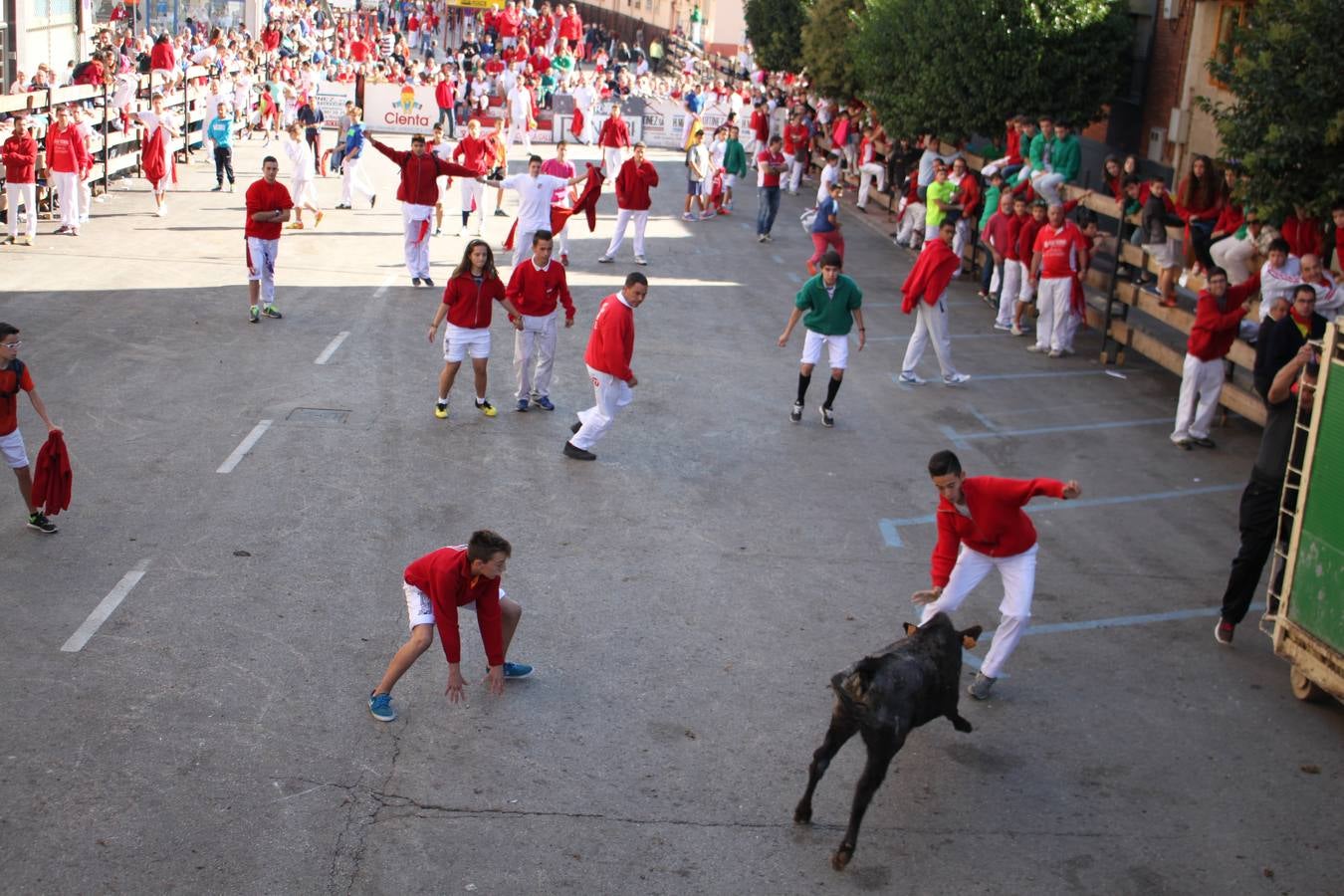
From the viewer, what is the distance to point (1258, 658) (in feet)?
32.9

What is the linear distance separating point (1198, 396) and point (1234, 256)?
7.45 ft

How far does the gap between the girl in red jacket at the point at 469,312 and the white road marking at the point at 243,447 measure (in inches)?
65.5

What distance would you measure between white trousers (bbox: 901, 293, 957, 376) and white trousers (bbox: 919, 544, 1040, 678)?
7804 millimetres

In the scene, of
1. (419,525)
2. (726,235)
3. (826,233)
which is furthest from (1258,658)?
(726,235)

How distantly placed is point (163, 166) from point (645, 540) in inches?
678

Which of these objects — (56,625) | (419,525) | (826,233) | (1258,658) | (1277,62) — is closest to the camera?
(56,625)

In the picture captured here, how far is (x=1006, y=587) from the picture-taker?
8.94 metres

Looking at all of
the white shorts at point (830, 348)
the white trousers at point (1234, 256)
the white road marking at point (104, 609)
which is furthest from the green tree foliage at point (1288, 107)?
the white road marking at point (104, 609)

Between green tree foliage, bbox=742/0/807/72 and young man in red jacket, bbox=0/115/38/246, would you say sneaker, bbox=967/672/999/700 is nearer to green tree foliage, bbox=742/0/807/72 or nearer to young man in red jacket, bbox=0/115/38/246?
young man in red jacket, bbox=0/115/38/246

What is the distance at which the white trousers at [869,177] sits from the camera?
31609mm

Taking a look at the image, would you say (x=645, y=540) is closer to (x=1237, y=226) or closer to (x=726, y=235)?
(x=1237, y=226)

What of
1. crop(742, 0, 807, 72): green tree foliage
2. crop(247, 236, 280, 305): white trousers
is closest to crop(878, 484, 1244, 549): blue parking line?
crop(247, 236, 280, 305): white trousers

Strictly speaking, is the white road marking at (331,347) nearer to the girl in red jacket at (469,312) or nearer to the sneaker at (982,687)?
the girl in red jacket at (469,312)

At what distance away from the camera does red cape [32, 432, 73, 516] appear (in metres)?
10.7
